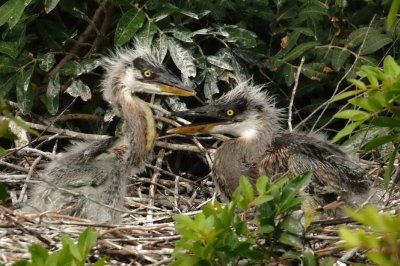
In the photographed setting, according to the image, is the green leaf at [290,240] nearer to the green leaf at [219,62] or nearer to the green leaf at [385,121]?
the green leaf at [385,121]

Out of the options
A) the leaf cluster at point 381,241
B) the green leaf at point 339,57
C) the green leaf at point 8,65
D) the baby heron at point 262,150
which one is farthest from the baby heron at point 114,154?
the leaf cluster at point 381,241

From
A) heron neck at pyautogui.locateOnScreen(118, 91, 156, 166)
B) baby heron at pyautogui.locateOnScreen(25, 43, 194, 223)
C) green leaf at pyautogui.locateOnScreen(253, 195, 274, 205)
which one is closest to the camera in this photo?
green leaf at pyautogui.locateOnScreen(253, 195, 274, 205)

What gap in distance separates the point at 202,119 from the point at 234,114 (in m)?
0.20

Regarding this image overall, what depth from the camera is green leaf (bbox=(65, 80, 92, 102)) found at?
6.14m

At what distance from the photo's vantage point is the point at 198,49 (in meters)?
Answer: 6.35

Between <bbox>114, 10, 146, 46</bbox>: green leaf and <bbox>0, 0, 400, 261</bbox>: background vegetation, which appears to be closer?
<bbox>114, 10, 146, 46</bbox>: green leaf

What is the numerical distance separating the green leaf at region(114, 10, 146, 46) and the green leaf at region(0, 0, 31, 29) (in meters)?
0.58

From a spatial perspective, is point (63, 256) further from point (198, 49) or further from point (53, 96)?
point (198, 49)

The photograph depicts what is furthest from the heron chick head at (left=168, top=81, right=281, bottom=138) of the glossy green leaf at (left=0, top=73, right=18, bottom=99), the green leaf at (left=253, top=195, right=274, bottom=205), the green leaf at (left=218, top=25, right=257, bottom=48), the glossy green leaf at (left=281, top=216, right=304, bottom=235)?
the green leaf at (left=253, top=195, right=274, bottom=205)

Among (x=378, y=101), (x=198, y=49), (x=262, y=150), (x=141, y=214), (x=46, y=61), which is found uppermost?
(x=378, y=101)

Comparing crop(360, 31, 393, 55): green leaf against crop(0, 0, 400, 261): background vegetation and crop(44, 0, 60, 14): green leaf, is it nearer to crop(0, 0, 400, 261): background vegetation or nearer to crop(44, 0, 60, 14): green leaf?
crop(0, 0, 400, 261): background vegetation

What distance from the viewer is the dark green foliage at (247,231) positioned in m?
3.71

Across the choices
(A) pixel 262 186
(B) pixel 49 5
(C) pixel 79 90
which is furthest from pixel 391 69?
(C) pixel 79 90

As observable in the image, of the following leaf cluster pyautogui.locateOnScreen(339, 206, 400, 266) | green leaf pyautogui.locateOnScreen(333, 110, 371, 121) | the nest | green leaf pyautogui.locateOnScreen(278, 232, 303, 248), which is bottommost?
the nest
